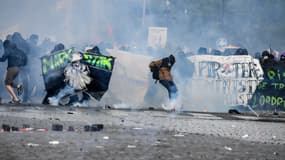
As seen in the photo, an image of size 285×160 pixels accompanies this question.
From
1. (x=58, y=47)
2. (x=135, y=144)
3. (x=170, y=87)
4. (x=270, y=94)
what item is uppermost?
(x=58, y=47)

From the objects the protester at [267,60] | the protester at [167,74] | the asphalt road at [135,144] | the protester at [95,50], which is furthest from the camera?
the protester at [267,60]

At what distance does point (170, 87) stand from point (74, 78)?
124 inches

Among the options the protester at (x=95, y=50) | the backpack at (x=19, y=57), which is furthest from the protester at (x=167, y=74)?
the backpack at (x=19, y=57)

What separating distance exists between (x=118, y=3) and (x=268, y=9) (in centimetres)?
508

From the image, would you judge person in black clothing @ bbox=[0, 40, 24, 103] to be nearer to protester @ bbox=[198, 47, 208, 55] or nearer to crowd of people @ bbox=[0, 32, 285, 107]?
crowd of people @ bbox=[0, 32, 285, 107]

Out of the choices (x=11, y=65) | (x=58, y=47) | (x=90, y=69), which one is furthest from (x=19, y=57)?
(x=90, y=69)

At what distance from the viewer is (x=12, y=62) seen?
15.0 meters

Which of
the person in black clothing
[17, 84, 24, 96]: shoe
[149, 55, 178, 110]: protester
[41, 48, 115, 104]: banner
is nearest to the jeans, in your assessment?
[149, 55, 178, 110]: protester

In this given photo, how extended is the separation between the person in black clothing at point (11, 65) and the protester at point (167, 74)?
4.27 meters

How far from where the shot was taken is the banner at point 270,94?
15.9m

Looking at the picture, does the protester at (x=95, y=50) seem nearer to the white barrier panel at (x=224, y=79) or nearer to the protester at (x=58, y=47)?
the protester at (x=58, y=47)

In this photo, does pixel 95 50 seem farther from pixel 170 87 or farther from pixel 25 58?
pixel 170 87

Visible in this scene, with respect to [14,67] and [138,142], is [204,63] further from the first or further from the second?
[138,142]

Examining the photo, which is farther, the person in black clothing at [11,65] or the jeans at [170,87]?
the jeans at [170,87]
